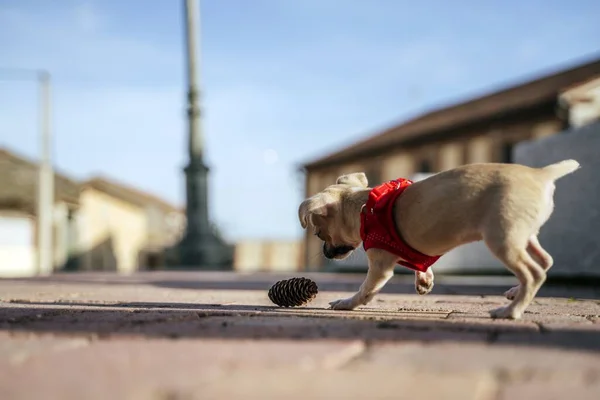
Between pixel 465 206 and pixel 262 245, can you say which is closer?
pixel 465 206

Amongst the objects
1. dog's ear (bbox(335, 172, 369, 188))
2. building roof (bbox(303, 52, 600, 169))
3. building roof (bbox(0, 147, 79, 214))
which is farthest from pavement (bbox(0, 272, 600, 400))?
building roof (bbox(0, 147, 79, 214))

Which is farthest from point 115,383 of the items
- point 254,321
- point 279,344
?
point 254,321

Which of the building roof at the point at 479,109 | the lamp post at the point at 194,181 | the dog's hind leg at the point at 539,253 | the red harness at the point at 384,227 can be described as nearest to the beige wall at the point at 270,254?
the building roof at the point at 479,109

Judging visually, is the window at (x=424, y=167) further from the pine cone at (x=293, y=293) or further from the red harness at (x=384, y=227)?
the red harness at (x=384, y=227)

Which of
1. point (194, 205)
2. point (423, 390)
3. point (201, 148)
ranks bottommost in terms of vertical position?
point (423, 390)

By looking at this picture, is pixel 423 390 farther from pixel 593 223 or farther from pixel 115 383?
pixel 593 223

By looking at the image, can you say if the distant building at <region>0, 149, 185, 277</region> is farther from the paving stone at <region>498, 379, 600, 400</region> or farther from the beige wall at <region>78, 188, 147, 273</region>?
the paving stone at <region>498, 379, 600, 400</region>

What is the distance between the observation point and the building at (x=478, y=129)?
19625 mm

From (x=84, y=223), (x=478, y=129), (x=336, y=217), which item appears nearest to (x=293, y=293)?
(x=336, y=217)

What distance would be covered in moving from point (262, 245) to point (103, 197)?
508 inches

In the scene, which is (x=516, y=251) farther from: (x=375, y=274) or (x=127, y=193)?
(x=127, y=193)

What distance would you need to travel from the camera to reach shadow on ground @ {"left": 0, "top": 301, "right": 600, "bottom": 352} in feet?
7.07

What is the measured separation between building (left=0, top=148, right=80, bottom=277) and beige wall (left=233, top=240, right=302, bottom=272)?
31.5 ft

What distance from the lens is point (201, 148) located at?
14.3 meters
